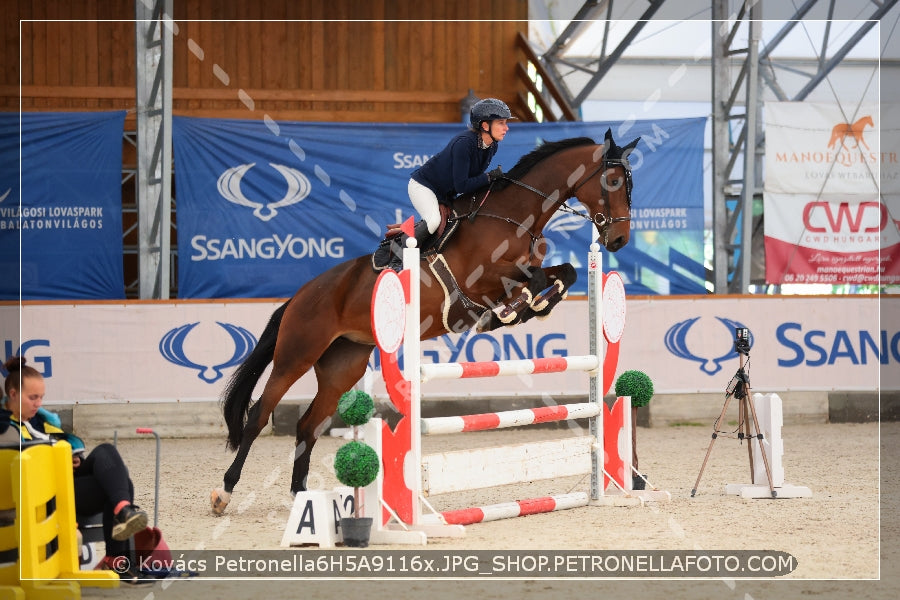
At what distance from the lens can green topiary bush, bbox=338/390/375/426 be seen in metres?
4.32

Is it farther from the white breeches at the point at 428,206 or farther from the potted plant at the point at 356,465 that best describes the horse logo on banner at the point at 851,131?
the potted plant at the point at 356,465

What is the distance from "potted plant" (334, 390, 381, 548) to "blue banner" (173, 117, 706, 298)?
6.07 m

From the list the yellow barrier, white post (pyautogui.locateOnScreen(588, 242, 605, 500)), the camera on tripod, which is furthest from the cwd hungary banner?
the yellow barrier

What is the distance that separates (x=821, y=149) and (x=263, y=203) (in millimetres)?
5520

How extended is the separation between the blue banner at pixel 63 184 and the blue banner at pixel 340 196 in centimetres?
86

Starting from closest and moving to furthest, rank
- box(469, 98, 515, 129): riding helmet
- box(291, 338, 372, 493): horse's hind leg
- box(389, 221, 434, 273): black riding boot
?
1. box(469, 98, 515, 129): riding helmet
2. box(389, 221, 434, 273): black riding boot
3. box(291, 338, 372, 493): horse's hind leg

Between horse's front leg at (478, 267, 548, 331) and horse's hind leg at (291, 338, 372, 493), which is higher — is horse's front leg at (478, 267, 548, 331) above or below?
above

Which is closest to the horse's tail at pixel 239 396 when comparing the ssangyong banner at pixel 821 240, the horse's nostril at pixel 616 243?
the horse's nostril at pixel 616 243

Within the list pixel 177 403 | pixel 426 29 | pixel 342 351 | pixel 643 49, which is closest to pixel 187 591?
pixel 342 351

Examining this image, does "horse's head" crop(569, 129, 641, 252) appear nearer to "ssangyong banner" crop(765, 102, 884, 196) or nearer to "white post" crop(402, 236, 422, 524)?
"white post" crop(402, 236, 422, 524)

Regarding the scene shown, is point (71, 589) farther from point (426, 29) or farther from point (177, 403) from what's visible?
point (426, 29)

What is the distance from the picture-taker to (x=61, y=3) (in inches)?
501

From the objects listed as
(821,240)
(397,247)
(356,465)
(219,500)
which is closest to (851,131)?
(821,240)

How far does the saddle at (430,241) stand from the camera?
526cm
